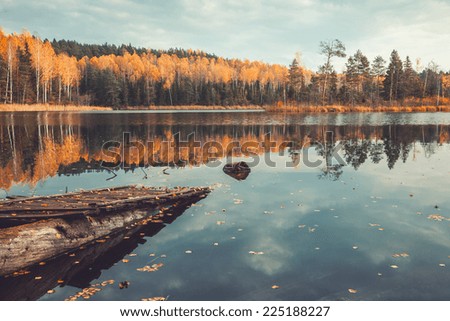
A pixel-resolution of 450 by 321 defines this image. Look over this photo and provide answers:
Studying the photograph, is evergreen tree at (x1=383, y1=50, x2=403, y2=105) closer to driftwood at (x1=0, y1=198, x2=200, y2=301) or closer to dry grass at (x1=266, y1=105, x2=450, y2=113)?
dry grass at (x1=266, y1=105, x2=450, y2=113)

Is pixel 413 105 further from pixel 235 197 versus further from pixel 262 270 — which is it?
pixel 262 270

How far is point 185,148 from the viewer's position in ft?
82.9

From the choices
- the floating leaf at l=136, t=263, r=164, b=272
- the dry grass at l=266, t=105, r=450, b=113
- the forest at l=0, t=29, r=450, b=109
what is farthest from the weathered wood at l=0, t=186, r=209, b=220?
the forest at l=0, t=29, r=450, b=109

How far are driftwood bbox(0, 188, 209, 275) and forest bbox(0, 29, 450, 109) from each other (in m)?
60.2

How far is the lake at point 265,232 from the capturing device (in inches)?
268

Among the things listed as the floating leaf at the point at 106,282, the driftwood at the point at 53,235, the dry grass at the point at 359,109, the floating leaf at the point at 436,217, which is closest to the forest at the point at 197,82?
the dry grass at the point at 359,109

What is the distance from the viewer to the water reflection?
18.7 m

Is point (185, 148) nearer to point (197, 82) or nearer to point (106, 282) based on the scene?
point (106, 282)

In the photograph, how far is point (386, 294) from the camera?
6453mm

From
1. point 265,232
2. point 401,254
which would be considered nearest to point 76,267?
point 265,232

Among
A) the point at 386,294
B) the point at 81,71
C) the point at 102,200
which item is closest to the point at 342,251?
the point at 386,294

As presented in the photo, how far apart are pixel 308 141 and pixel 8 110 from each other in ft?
197

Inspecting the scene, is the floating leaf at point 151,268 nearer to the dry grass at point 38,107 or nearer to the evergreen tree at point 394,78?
the dry grass at point 38,107

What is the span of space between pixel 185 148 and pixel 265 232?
1643cm
